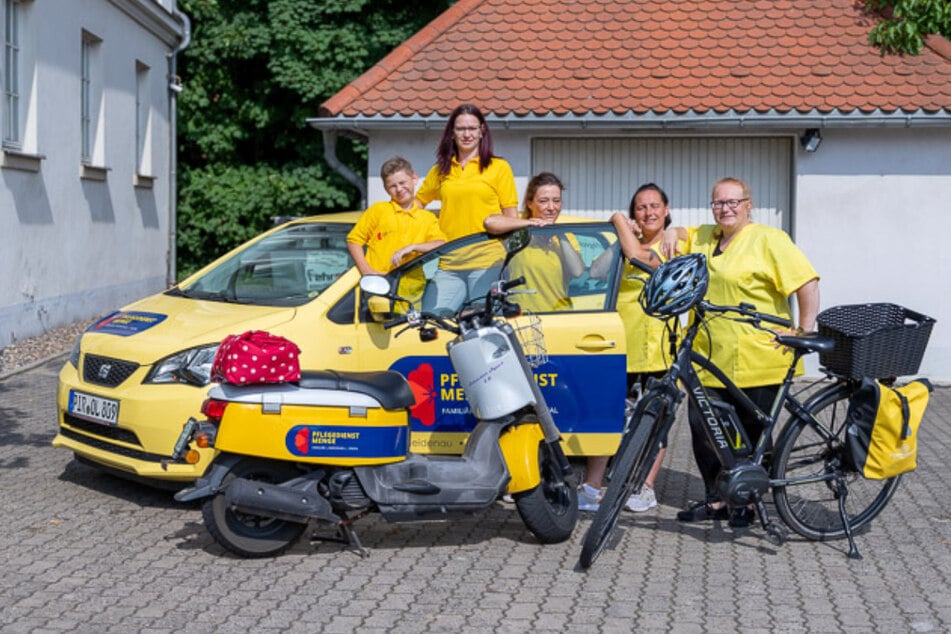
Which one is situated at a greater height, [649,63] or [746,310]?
[649,63]

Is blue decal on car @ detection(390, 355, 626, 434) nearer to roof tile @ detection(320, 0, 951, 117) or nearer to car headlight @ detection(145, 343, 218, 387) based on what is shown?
car headlight @ detection(145, 343, 218, 387)

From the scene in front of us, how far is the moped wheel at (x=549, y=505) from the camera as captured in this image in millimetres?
6559

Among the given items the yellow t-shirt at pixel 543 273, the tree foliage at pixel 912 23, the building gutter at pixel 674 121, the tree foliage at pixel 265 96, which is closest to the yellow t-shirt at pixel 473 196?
the yellow t-shirt at pixel 543 273

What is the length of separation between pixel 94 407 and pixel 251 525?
1631 millimetres

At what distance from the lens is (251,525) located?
630cm

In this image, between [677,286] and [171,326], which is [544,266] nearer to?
[677,286]

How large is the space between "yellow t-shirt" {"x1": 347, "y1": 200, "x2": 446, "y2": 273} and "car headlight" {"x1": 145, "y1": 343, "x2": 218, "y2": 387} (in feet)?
3.31

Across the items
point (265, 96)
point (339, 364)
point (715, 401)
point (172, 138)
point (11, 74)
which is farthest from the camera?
point (265, 96)

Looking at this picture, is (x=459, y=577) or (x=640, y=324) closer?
(x=459, y=577)

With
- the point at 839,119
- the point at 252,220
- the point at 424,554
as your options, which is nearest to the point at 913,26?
the point at 839,119

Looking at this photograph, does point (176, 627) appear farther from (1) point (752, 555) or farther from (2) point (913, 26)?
(2) point (913, 26)

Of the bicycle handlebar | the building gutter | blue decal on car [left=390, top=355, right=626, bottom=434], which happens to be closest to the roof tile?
the building gutter

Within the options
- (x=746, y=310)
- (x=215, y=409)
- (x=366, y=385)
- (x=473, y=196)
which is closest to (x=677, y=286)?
(x=746, y=310)

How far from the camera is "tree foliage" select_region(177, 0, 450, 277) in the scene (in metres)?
23.2
